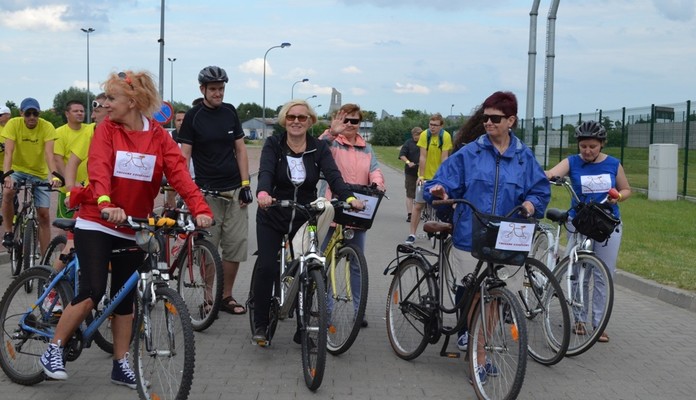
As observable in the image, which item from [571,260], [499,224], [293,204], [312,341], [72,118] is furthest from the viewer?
[72,118]

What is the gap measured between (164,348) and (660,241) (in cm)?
1043

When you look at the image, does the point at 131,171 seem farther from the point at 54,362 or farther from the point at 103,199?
the point at 54,362

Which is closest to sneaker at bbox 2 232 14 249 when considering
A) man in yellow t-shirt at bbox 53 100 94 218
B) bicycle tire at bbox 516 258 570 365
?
man in yellow t-shirt at bbox 53 100 94 218

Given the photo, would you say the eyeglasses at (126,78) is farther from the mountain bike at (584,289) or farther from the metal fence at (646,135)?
the metal fence at (646,135)

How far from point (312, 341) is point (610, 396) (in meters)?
1.90

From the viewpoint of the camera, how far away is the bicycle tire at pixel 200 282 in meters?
7.17

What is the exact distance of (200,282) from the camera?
735 centimetres

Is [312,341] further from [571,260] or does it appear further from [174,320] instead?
[571,260]

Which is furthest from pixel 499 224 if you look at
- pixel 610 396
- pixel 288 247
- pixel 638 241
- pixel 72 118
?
pixel 638 241

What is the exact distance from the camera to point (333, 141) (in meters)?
7.45

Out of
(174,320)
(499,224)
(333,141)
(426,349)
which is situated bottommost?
(426,349)

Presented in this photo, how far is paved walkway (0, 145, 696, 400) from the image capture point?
5.52 m

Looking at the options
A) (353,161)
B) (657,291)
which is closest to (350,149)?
(353,161)

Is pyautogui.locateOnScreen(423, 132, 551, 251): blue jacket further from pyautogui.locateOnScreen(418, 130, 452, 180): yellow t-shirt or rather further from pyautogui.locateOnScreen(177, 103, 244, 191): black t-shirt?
pyautogui.locateOnScreen(418, 130, 452, 180): yellow t-shirt
